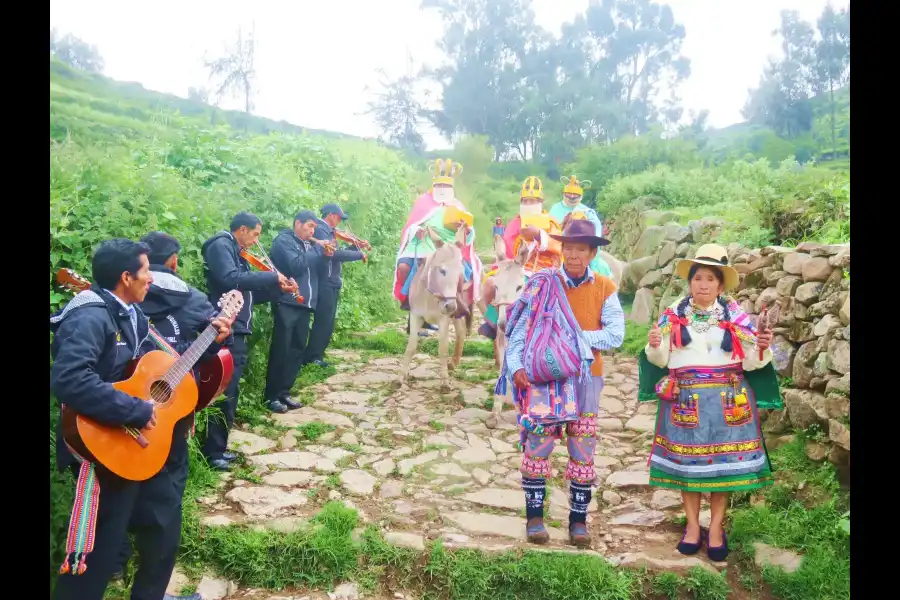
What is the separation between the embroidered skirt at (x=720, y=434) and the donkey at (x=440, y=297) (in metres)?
2.60

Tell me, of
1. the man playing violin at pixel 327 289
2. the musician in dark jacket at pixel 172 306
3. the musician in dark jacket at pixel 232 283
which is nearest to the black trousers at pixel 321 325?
the man playing violin at pixel 327 289

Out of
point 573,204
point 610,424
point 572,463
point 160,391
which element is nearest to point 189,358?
point 160,391

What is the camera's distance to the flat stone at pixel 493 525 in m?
3.33

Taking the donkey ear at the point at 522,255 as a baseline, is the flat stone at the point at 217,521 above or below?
below

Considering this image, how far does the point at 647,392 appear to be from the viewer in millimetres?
3303

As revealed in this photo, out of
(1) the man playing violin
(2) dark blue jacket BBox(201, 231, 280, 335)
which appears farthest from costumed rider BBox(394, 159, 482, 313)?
(2) dark blue jacket BBox(201, 231, 280, 335)

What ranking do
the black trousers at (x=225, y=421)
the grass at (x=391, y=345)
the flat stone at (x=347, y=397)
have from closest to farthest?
the black trousers at (x=225, y=421), the flat stone at (x=347, y=397), the grass at (x=391, y=345)

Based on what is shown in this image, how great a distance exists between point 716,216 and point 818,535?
4.30m

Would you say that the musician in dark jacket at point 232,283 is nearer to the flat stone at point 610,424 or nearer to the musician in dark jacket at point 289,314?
the musician in dark jacket at point 289,314

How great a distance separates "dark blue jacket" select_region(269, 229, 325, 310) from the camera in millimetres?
4941

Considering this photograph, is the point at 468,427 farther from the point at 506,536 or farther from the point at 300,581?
the point at 300,581

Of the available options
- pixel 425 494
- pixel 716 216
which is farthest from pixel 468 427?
pixel 716 216

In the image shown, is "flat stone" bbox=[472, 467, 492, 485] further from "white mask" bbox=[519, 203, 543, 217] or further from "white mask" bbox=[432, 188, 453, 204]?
"white mask" bbox=[432, 188, 453, 204]

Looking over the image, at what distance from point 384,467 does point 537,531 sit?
1.17 m
